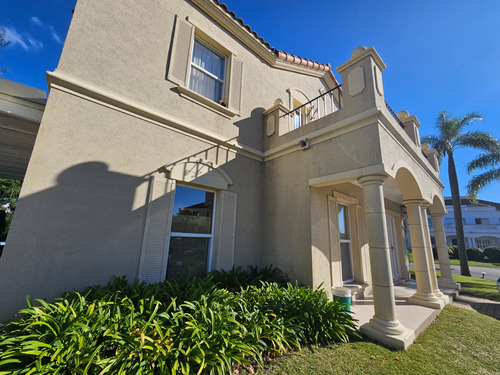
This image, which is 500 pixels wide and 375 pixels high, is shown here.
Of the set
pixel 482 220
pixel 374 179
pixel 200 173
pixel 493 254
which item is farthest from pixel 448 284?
pixel 482 220

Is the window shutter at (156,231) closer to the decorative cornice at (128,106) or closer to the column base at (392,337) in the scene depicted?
the decorative cornice at (128,106)

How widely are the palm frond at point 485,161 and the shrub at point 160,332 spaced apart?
17484mm

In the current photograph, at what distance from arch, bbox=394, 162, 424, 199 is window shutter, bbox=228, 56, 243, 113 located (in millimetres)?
4786

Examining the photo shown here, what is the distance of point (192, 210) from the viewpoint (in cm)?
522

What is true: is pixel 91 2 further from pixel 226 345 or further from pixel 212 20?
pixel 226 345

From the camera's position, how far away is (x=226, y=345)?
2.70 meters

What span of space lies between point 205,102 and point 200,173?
1.98m

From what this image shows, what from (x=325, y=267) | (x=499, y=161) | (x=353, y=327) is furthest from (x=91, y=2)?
(x=499, y=161)

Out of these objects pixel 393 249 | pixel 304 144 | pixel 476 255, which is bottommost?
pixel 476 255

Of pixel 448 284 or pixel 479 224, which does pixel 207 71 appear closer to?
pixel 448 284

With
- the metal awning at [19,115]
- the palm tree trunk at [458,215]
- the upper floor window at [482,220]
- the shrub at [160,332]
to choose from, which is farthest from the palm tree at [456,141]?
the upper floor window at [482,220]

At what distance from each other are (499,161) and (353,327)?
17.8 meters

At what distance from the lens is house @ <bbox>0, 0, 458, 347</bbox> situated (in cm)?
364

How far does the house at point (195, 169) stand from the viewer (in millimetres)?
A: 3637
